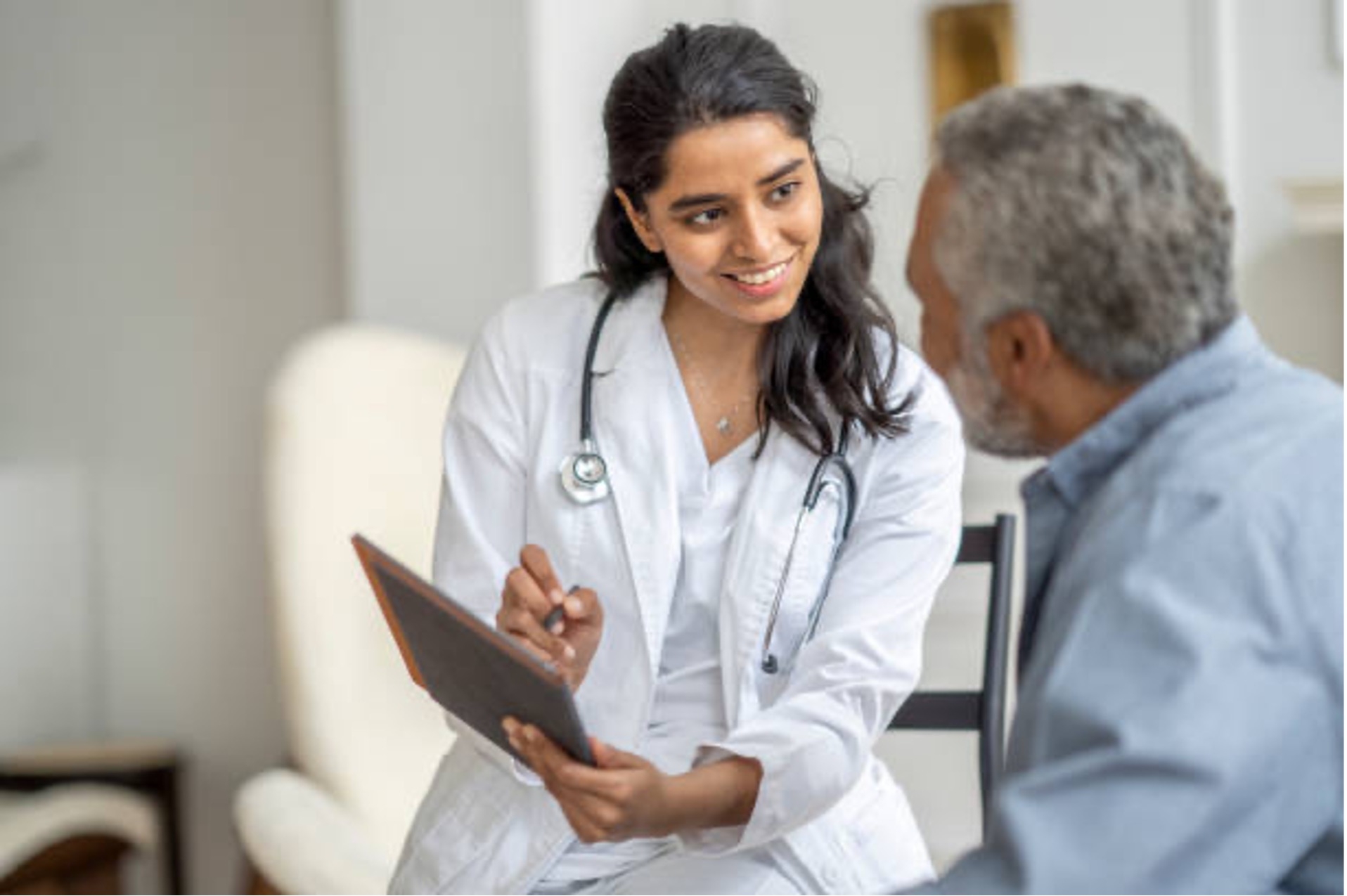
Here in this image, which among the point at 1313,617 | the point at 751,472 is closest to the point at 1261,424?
the point at 1313,617

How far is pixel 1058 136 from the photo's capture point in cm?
111

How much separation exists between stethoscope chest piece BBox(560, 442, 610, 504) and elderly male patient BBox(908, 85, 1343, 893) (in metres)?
0.62

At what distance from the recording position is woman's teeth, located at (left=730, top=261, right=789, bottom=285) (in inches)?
68.2

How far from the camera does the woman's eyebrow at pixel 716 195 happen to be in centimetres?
173

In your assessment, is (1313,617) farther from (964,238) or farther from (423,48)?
(423,48)

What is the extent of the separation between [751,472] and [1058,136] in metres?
0.73

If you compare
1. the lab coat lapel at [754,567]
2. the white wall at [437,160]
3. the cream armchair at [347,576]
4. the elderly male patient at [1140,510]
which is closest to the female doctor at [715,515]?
the lab coat lapel at [754,567]

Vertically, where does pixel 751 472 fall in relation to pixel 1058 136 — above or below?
below

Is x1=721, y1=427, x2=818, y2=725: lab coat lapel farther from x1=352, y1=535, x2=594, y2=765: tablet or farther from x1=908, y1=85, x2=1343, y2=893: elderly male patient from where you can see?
x1=908, y1=85, x2=1343, y2=893: elderly male patient

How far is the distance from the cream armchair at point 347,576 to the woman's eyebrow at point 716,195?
0.80 m

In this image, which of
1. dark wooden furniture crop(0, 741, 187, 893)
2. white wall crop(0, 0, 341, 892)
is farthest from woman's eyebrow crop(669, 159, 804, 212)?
dark wooden furniture crop(0, 741, 187, 893)

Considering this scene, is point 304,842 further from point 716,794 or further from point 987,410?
point 987,410

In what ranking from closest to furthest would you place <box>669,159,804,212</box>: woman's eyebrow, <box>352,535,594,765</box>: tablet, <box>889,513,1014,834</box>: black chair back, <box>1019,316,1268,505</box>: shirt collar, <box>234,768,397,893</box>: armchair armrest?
1. <box>1019,316,1268,505</box>: shirt collar
2. <box>352,535,594,765</box>: tablet
3. <box>669,159,804,212</box>: woman's eyebrow
4. <box>234,768,397,893</box>: armchair armrest
5. <box>889,513,1014,834</box>: black chair back

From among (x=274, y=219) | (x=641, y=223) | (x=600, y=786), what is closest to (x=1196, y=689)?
(x=600, y=786)
